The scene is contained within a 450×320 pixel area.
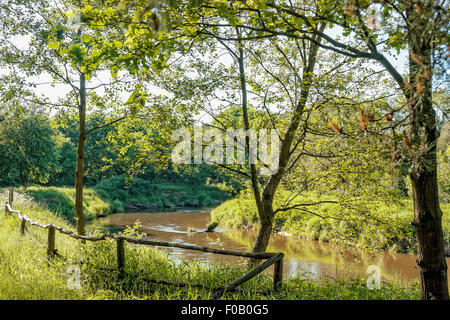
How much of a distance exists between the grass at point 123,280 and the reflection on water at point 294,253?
5.83 ft

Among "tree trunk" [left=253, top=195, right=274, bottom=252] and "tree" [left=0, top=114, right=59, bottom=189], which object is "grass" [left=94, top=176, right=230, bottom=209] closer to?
"tree" [left=0, top=114, right=59, bottom=189]

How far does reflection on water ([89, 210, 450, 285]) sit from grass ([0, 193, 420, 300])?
1.78 m

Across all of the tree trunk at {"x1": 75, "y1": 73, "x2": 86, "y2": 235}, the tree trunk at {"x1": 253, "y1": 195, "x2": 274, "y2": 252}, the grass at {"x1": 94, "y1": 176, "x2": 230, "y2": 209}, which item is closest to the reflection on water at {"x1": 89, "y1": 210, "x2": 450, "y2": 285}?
the tree trunk at {"x1": 253, "y1": 195, "x2": 274, "y2": 252}

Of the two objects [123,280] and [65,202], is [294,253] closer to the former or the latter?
[123,280]

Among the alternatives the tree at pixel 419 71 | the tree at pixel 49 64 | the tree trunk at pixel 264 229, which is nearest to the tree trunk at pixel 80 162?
the tree at pixel 49 64

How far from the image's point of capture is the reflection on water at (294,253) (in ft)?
36.5

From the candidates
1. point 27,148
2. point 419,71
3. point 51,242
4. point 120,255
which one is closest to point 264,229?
point 120,255

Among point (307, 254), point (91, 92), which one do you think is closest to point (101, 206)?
point (307, 254)

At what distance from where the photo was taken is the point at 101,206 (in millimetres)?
28406

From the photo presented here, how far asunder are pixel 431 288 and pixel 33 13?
28.4 feet

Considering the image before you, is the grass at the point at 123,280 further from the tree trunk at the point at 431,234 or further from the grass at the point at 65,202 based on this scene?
the grass at the point at 65,202

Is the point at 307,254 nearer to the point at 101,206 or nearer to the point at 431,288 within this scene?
the point at 431,288

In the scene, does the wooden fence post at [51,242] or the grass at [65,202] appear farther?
the grass at [65,202]

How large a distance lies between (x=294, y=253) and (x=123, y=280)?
Answer: 33.1 feet
